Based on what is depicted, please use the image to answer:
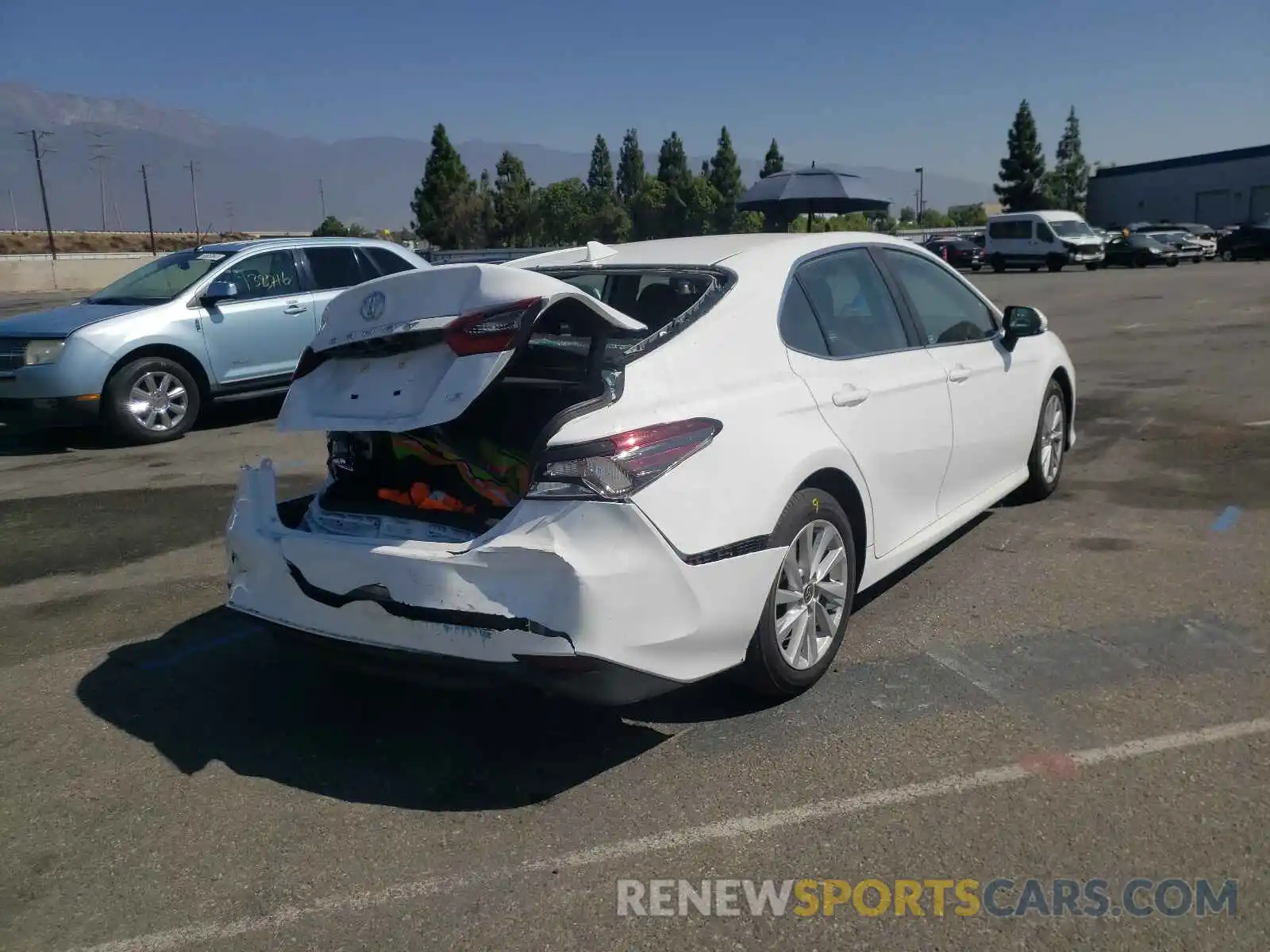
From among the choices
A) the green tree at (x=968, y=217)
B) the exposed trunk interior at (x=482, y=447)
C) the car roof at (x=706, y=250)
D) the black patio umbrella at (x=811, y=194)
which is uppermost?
the green tree at (x=968, y=217)

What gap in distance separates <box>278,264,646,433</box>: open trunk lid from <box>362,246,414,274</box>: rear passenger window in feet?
23.9

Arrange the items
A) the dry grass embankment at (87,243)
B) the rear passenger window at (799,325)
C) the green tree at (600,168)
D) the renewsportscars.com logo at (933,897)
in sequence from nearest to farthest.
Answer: the renewsportscars.com logo at (933,897) → the rear passenger window at (799,325) → the dry grass embankment at (87,243) → the green tree at (600,168)

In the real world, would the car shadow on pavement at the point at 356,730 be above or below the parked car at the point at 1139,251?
below

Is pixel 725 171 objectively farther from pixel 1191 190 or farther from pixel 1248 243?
pixel 1248 243

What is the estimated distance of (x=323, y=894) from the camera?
2.87 m

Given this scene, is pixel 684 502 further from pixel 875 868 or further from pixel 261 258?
pixel 261 258

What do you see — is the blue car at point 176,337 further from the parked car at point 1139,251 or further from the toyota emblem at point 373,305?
the parked car at point 1139,251

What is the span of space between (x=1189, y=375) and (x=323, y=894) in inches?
426

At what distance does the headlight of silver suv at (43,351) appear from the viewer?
9.10 metres

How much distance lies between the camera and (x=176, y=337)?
9.57m

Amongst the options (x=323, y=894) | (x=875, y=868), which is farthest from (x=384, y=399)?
(x=875, y=868)

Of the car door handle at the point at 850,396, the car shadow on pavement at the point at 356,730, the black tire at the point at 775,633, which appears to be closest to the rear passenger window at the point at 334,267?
the car shadow on pavement at the point at 356,730

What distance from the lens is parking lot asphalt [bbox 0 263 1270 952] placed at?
9.11 feet

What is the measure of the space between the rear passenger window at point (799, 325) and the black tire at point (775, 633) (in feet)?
1.86
